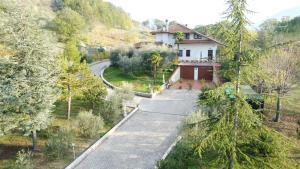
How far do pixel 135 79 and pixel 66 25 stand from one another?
23407 mm

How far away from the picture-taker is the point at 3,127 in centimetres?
1575

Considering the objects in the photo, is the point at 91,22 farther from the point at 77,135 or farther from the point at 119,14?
the point at 77,135

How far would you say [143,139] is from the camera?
711 inches

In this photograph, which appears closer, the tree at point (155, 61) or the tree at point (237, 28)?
the tree at point (237, 28)

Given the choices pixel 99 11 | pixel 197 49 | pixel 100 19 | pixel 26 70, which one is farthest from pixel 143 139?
pixel 99 11

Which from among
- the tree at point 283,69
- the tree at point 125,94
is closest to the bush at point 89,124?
the tree at point 125,94

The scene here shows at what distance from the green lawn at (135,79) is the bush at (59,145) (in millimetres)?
14763

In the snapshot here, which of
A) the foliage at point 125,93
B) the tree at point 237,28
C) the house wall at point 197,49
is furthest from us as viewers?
the house wall at point 197,49

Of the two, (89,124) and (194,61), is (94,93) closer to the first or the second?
(89,124)

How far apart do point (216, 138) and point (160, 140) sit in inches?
403

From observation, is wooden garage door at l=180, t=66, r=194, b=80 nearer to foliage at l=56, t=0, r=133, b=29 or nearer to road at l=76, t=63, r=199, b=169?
road at l=76, t=63, r=199, b=169

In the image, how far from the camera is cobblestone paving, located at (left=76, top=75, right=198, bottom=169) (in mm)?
15112

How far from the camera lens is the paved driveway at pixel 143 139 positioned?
49.6ft

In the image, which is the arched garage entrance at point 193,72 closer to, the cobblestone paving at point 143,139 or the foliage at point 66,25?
the cobblestone paving at point 143,139
